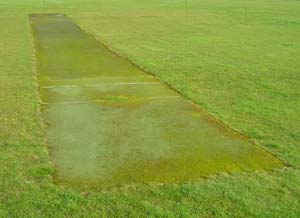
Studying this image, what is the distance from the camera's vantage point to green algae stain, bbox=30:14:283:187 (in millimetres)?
5168

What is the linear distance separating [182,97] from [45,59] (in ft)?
16.2

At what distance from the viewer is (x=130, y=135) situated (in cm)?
619

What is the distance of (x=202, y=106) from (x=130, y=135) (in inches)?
74.8

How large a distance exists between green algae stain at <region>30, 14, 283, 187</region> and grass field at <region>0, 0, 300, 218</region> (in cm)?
22

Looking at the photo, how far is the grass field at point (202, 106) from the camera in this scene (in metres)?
4.41

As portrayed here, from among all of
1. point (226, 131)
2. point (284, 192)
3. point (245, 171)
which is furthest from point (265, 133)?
point (284, 192)

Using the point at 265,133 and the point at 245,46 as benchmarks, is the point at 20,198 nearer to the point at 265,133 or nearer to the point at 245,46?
the point at 265,133

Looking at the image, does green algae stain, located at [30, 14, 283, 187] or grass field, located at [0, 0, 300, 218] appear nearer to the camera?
grass field, located at [0, 0, 300, 218]

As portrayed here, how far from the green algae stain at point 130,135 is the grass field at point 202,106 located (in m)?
0.22

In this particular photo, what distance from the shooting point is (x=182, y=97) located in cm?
820

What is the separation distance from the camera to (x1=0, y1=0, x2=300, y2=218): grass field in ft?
14.5

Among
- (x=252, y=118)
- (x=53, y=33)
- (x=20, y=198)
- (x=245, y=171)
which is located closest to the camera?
(x=20, y=198)

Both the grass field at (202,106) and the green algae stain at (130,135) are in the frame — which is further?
the green algae stain at (130,135)

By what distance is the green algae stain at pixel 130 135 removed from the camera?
17.0 ft
